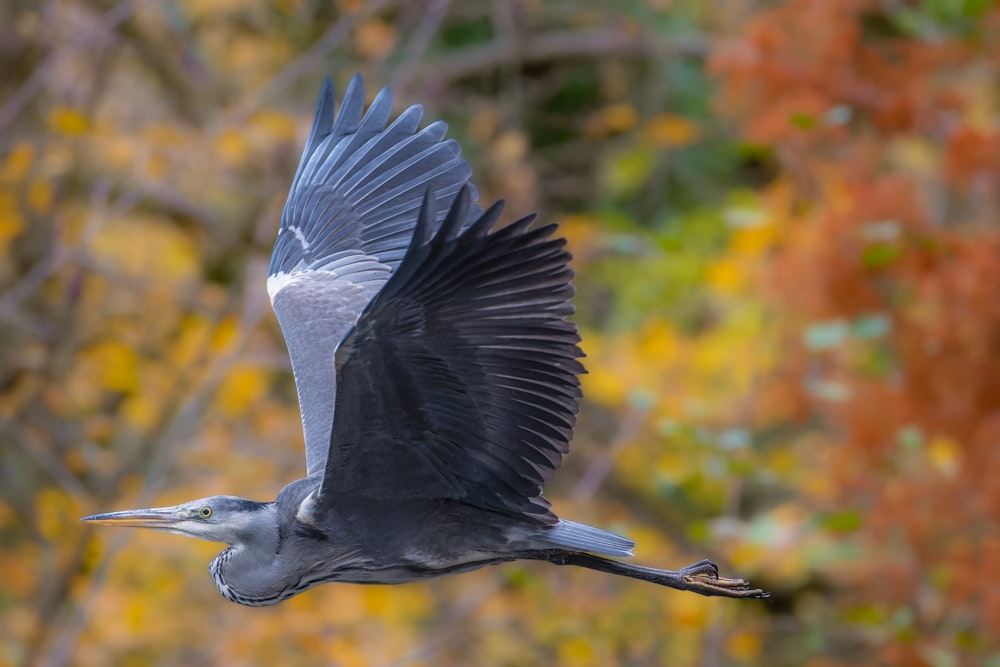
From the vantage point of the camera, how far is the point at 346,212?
4.70m

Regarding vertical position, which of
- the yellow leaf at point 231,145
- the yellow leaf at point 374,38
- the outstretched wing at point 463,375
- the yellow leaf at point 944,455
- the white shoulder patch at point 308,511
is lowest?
the white shoulder patch at point 308,511

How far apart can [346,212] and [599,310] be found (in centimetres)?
686

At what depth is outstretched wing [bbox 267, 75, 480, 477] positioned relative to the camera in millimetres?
4379

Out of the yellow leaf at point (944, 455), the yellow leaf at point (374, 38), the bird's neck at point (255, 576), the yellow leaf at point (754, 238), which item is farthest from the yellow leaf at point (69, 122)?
the yellow leaf at point (944, 455)

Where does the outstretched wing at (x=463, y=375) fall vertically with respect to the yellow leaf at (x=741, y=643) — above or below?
below

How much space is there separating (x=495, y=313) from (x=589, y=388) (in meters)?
6.61

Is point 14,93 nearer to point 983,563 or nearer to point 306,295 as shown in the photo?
point 306,295

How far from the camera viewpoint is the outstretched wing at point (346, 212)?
4.38 metres

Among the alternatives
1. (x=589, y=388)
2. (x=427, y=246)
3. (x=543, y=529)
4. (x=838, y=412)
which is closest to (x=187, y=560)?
(x=589, y=388)

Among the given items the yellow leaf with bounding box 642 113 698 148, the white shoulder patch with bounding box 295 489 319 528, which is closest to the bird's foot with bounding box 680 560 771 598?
the white shoulder patch with bounding box 295 489 319 528

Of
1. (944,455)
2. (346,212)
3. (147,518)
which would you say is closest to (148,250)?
(346,212)

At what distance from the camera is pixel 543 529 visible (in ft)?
12.0

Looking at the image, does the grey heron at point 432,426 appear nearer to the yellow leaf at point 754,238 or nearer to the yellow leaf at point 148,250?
the yellow leaf at point 754,238

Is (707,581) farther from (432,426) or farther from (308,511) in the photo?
(308,511)
